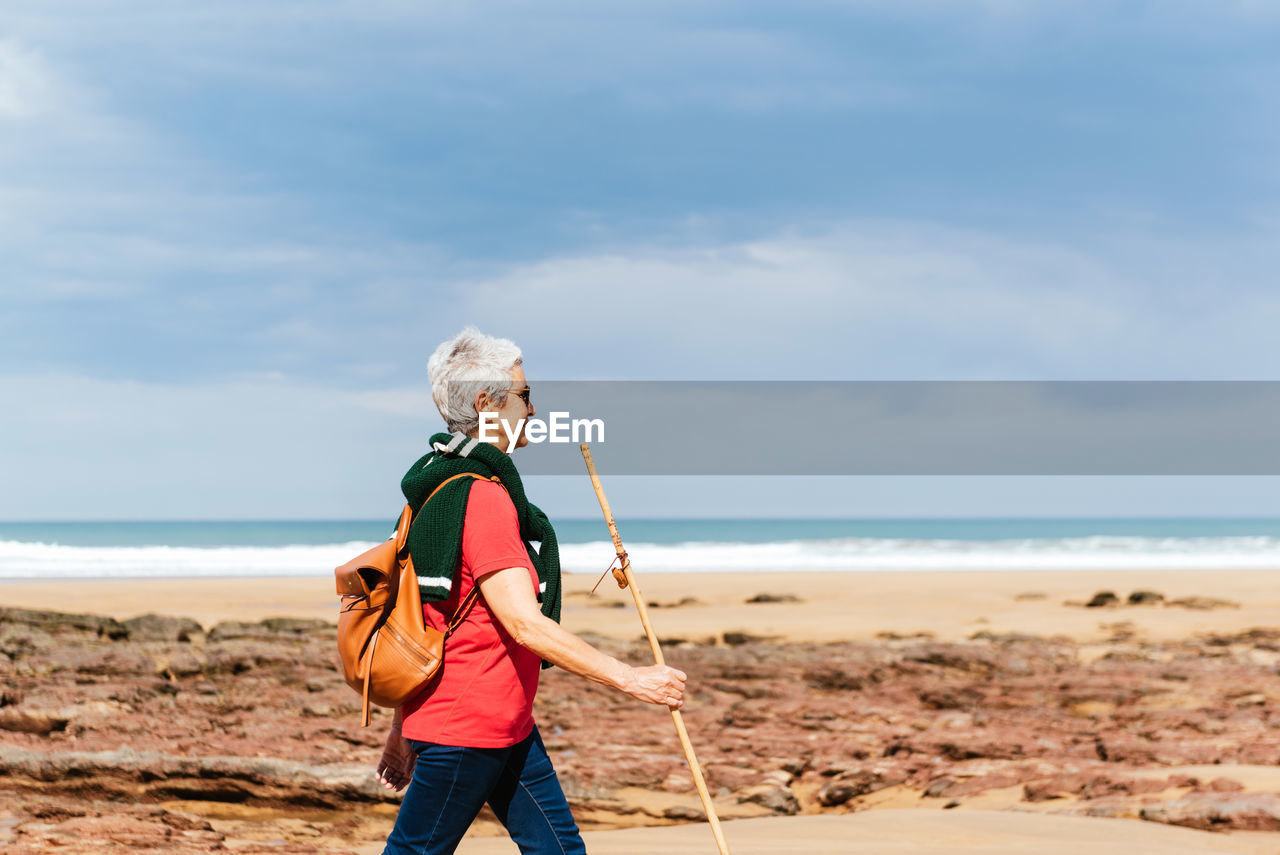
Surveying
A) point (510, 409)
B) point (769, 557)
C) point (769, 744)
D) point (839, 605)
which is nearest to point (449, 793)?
point (510, 409)

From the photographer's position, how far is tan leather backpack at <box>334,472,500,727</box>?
2.54 m

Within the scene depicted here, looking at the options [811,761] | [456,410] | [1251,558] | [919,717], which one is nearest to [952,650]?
[919,717]

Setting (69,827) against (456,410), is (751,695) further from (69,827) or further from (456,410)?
(456,410)

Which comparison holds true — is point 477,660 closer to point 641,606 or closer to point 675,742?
A: point 641,606

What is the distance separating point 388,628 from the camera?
2568mm

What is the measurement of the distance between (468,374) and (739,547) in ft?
174

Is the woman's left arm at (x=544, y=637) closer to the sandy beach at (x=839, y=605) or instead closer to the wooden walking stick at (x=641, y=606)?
the wooden walking stick at (x=641, y=606)

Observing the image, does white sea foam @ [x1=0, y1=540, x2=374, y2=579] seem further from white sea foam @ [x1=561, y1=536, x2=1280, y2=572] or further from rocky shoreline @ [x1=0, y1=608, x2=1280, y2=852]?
rocky shoreline @ [x1=0, y1=608, x2=1280, y2=852]

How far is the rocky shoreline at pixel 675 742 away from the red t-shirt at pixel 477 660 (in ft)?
8.69

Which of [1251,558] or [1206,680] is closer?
[1206,680]

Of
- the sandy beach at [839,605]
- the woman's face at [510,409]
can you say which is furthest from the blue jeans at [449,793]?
the sandy beach at [839,605]

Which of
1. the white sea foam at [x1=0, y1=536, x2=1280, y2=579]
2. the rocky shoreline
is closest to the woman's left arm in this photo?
the rocky shoreline

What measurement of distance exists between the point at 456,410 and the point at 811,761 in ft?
16.7

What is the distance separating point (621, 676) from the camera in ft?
8.23
